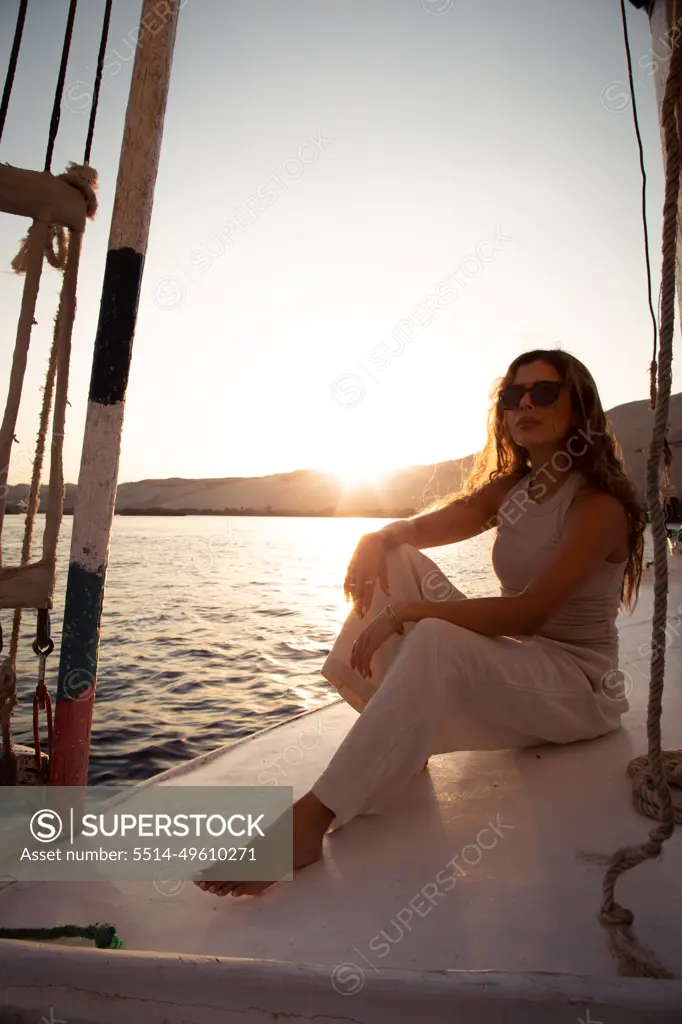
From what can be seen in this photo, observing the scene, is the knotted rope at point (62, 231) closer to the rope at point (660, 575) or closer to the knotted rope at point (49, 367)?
the knotted rope at point (49, 367)

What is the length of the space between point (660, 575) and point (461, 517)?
55.9 inches

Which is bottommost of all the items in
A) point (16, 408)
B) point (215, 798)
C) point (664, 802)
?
point (215, 798)

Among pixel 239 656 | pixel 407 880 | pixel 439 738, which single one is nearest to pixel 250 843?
pixel 407 880

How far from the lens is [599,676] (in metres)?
2.11

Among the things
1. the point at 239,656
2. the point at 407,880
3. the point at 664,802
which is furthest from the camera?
the point at 239,656

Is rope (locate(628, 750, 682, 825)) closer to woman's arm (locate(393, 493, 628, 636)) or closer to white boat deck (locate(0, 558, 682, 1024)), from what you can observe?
white boat deck (locate(0, 558, 682, 1024))

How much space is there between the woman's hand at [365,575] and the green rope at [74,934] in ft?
3.80

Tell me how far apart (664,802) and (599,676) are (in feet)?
3.03

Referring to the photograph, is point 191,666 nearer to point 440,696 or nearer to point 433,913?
point 440,696

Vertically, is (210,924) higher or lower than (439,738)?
lower

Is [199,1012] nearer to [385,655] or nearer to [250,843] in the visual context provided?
[250,843]

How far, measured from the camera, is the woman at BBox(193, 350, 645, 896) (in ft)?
5.57

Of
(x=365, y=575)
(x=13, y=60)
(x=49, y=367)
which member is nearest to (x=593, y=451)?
(x=365, y=575)

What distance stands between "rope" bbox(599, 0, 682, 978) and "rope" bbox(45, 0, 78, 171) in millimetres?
1779
